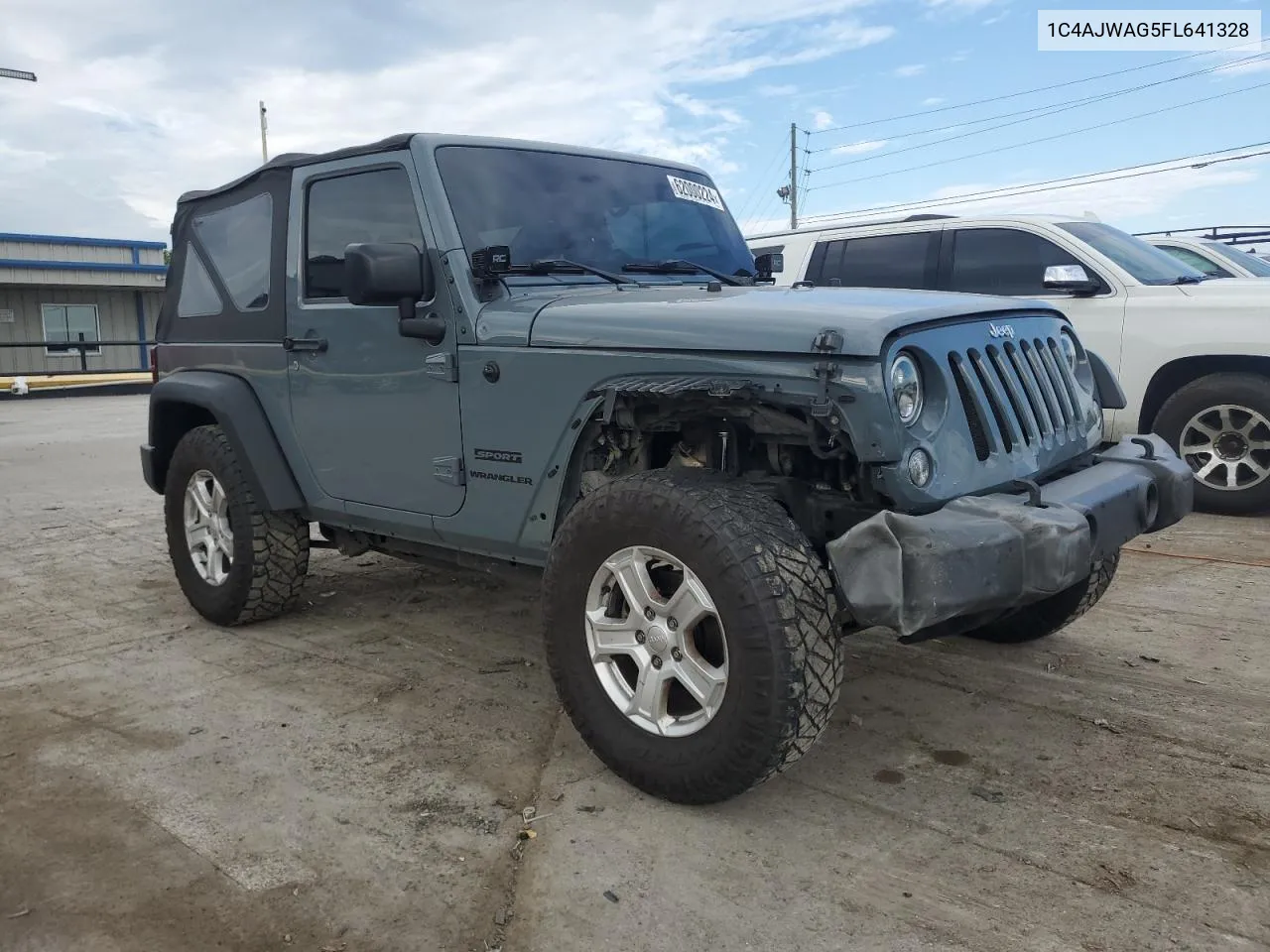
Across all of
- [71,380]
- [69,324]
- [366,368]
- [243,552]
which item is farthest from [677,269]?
[69,324]

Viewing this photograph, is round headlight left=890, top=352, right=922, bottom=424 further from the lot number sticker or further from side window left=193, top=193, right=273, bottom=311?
side window left=193, top=193, right=273, bottom=311

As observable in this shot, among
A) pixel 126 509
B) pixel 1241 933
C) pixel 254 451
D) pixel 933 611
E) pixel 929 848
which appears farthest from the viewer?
pixel 126 509

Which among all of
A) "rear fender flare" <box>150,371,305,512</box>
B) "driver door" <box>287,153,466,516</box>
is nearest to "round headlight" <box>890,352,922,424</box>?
"driver door" <box>287,153,466,516</box>

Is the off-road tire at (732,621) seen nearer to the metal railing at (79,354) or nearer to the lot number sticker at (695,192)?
the lot number sticker at (695,192)

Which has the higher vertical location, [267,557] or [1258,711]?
[267,557]

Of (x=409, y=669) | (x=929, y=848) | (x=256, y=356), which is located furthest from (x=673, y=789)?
(x=256, y=356)

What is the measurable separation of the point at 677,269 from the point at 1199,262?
6633mm

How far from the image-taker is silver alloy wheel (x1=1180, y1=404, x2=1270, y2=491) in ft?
22.1

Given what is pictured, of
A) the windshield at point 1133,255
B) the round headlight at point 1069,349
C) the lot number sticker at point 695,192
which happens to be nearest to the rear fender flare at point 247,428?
the lot number sticker at point 695,192

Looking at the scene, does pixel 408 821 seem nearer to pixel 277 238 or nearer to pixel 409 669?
pixel 409 669

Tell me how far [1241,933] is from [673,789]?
1.41m

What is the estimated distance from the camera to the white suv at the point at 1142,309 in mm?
6734

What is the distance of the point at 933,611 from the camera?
260 cm

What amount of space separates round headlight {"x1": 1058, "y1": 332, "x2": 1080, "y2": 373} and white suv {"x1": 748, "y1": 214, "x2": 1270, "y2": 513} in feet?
8.97
